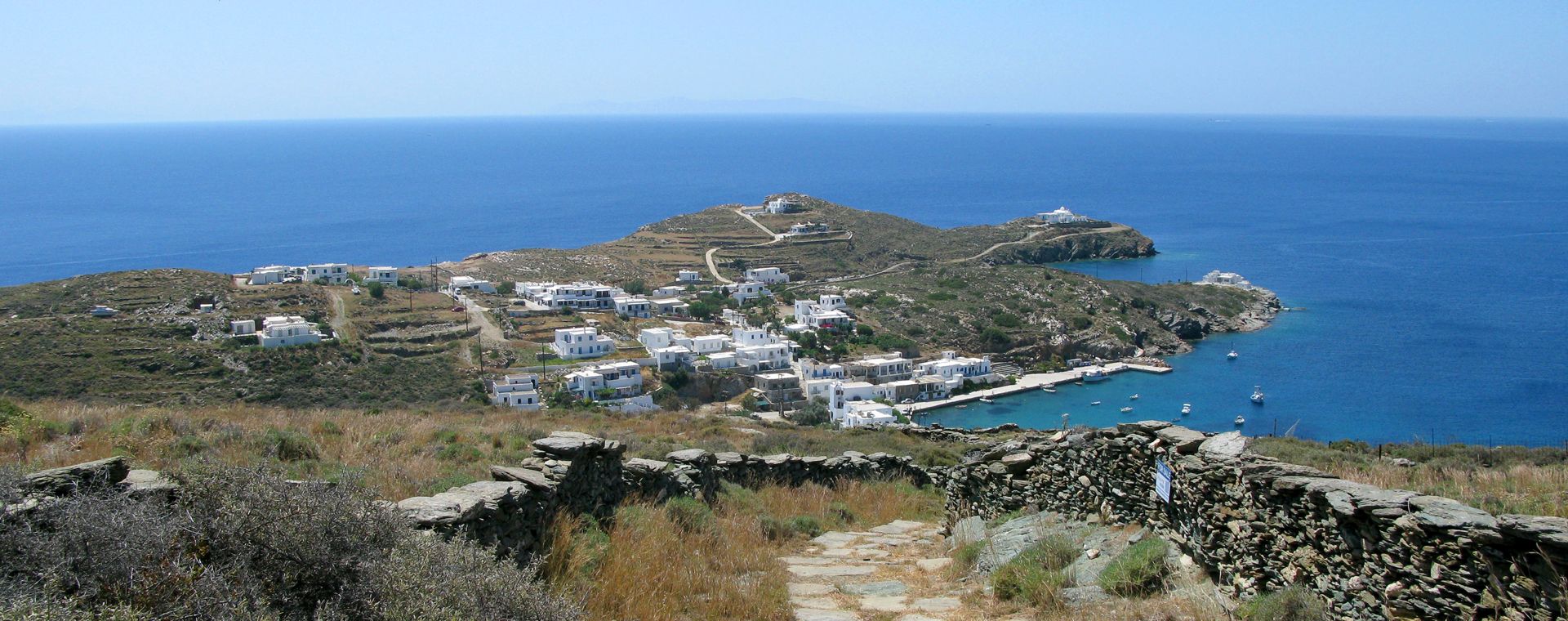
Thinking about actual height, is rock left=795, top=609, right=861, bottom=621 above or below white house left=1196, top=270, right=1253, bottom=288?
above

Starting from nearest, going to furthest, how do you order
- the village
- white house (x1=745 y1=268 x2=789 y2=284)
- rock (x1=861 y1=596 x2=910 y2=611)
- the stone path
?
the stone path
rock (x1=861 y1=596 x2=910 y2=611)
the village
white house (x1=745 y1=268 x2=789 y2=284)

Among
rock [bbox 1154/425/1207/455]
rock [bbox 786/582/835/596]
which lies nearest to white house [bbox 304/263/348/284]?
rock [bbox 786/582/835/596]

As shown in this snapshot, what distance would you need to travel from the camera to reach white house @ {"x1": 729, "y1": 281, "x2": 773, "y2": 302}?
214ft

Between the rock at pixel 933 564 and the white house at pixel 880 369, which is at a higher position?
the rock at pixel 933 564

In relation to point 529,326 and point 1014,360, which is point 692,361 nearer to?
point 529,326

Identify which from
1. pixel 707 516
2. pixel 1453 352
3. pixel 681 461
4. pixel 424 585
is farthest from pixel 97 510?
pixel 1453 352

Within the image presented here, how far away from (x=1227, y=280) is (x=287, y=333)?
64577 mm

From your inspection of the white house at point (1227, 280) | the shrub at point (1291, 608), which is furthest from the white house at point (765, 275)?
the shrub at point (1291, 608)

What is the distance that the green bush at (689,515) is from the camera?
8.91m

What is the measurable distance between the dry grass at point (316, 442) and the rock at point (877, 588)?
125 inches

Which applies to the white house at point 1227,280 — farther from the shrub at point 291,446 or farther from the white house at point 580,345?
the shrub at point 291,446

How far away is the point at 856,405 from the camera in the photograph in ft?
136

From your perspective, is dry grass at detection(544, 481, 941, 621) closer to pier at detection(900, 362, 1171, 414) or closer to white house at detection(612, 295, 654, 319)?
pier at detection(900, 362, 1171, 414)

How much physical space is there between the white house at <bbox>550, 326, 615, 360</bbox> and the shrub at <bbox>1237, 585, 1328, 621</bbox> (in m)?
42.2
